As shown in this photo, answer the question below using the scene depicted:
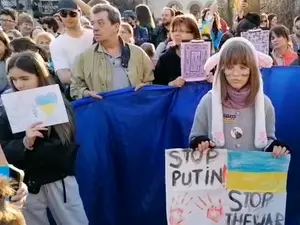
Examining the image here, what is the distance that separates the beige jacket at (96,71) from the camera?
16.3 feet

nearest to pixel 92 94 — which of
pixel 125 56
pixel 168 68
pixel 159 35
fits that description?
pixel 125 56

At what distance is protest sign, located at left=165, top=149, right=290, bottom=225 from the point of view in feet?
13.0

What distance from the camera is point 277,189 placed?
158 inches

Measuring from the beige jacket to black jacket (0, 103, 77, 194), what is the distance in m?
0.91

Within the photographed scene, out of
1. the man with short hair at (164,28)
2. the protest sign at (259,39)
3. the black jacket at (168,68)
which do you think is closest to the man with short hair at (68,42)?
the black jacket at (168,68)

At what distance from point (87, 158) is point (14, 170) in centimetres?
178

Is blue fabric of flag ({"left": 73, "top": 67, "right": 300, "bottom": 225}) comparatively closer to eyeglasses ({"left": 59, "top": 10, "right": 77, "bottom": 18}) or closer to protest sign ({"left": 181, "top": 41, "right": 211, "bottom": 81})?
protest sign ({"left": 181, "top": 41, "right": 211, "bottom": 81})

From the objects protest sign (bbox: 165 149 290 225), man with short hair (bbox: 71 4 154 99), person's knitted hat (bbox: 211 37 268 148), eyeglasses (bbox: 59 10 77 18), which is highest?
eyeglasses (bbox: 59 10 77 18)

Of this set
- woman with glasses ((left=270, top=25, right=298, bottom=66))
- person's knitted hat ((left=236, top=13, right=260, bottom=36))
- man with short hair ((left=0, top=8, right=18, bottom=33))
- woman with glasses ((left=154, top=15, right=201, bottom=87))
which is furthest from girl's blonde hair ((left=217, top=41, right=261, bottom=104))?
man with short hair ((left=0, top=8, right=18, bottom=33))

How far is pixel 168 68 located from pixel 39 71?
138 centimetres

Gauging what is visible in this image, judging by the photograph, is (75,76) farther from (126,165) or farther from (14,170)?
(14,170)

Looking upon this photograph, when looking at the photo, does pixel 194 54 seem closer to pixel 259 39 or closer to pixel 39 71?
pixel 259 39

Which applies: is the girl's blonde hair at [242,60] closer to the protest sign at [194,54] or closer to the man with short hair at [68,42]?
the protest sign at [194,54]

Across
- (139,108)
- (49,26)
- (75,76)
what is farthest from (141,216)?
(49,26)
